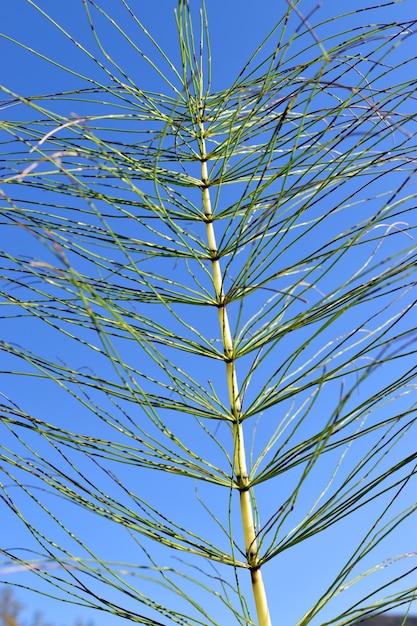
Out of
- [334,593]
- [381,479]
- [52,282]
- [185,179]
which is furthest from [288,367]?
[185,179]

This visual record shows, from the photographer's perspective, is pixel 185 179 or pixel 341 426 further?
pixel 185 179

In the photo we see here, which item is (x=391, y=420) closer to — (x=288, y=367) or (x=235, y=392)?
(x=288, y=367)

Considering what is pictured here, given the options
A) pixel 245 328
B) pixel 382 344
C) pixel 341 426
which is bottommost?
pixel 341 426

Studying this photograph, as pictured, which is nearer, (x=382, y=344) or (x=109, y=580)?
(x=109, y=580)

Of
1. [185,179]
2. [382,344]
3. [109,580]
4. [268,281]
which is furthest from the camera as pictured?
[185,179]

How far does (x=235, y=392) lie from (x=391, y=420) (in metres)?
0.42

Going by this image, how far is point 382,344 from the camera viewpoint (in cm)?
164

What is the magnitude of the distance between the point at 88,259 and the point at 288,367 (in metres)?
0.63

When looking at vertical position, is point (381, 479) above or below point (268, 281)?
below

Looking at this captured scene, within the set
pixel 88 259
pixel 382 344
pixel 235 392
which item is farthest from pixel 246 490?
pixel 88 259

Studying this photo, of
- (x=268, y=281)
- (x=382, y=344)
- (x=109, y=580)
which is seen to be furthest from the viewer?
(x=268, y=281)

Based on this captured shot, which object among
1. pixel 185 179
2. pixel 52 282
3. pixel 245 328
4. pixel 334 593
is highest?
pixel 185 179

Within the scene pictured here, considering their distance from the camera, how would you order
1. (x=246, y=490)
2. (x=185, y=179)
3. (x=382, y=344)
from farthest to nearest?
(x=185, y=179)
(x=246, y=490)
(x=382, y=344)

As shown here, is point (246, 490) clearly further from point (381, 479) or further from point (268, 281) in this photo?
point (268, 281)
